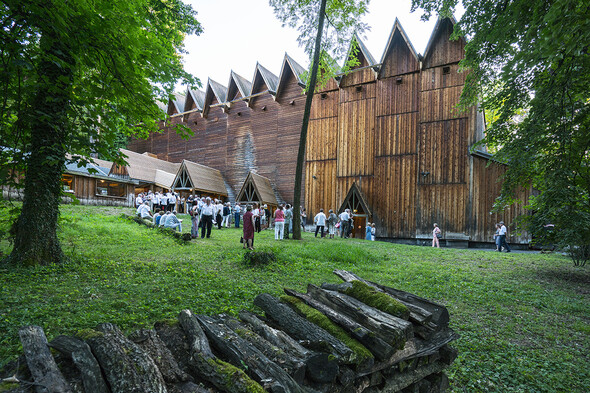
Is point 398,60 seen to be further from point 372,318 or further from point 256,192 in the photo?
point 372,318

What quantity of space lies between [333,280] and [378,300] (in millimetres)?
4903

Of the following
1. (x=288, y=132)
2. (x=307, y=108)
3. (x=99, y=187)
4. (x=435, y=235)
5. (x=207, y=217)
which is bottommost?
(x=435, y=235)

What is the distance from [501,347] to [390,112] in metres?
21.7

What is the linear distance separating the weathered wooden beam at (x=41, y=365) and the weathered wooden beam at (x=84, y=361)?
0.28 feet

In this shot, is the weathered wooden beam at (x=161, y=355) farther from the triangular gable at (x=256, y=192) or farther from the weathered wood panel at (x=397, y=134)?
the triangular gable at (x=256, y=192)

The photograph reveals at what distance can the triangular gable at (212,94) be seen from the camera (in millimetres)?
34656

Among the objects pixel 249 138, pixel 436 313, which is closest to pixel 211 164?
pixel 249 138

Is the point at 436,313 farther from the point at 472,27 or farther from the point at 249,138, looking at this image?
the point at 249,138

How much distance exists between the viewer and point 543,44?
3.86 m

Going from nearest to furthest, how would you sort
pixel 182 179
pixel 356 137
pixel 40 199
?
pixel 40 199 → pixel 356 137 → pixel 182 179

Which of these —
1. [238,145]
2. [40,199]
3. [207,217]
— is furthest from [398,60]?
[40,199]

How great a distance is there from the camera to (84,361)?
78.5 inches

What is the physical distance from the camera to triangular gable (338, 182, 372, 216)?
80.9 ft

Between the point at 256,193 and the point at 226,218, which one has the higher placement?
the point at 256,193
